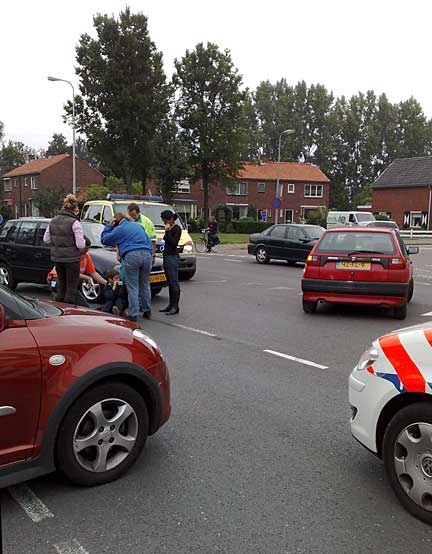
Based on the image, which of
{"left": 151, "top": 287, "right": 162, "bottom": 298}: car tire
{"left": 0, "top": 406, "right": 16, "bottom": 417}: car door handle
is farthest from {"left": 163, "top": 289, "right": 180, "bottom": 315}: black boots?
{"left": 0, "top": 406, "right": 16, "bottom": 417}: car door handle

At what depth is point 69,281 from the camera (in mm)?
7617

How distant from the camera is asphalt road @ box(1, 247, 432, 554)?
274 centimetres

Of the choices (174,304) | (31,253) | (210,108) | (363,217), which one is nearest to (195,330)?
(174,304)

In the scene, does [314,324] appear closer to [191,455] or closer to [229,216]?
[191,455]

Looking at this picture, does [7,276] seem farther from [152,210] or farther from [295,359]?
[295,359]

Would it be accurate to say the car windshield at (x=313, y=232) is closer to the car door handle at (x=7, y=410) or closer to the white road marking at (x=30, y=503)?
the white road marking at (x=30, y=503)

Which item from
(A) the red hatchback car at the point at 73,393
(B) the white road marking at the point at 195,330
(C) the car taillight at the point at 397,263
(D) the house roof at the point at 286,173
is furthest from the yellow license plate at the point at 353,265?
(D) the house roof at the point at 286,173

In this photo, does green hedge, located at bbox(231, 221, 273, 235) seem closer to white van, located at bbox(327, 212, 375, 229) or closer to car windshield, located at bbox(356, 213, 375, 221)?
white van, located at bbox(327, 212, 375, 229)

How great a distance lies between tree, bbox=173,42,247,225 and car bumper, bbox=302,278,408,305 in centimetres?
3298

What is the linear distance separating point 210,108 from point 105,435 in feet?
134

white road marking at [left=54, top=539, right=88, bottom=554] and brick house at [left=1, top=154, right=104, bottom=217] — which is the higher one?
brick house at [left=1, top=154, right=104, bottom=217]

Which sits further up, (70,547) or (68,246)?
(68,246)

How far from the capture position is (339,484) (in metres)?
3.36

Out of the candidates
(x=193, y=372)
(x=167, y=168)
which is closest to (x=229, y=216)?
(x=167, y=168)
